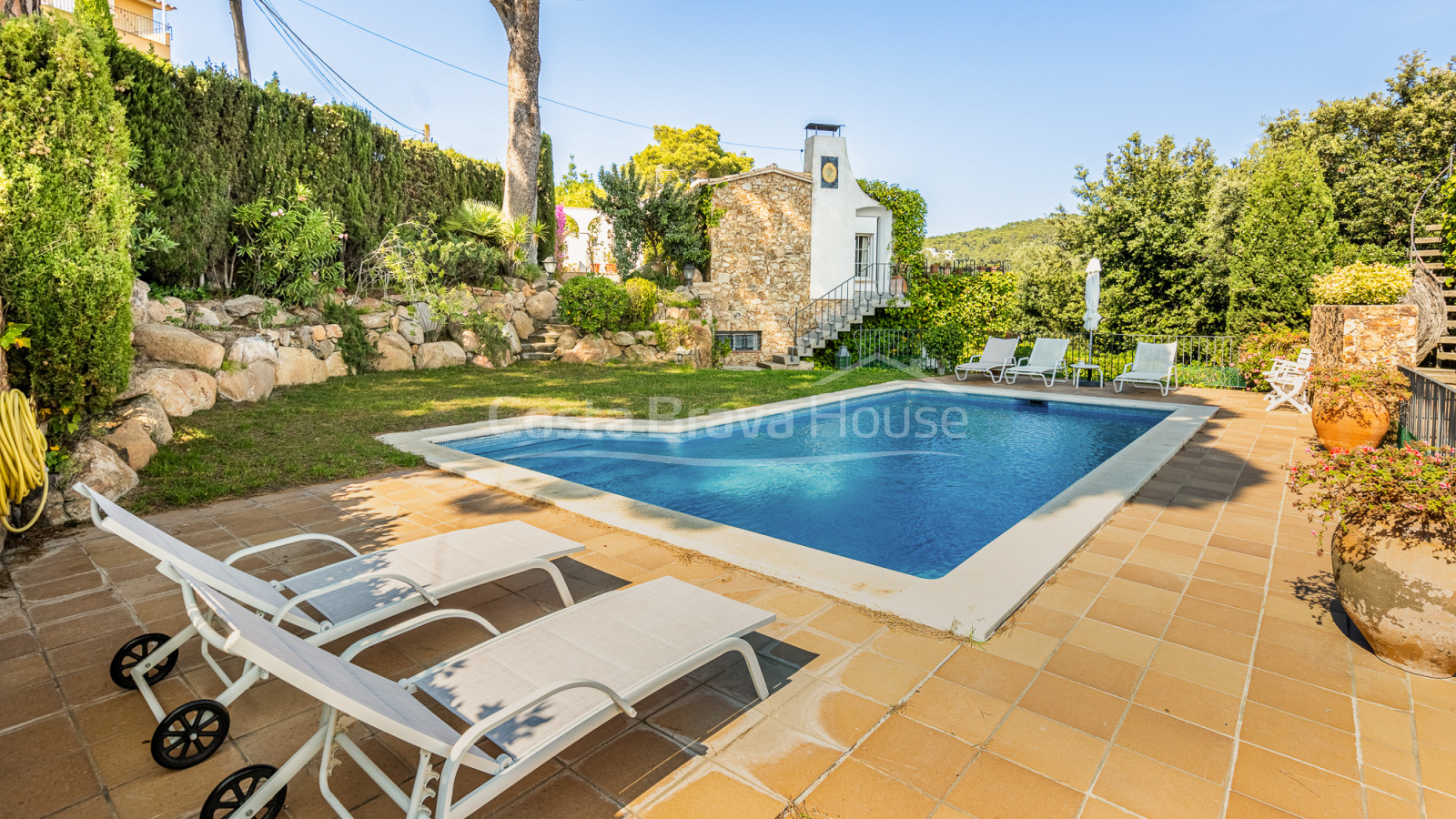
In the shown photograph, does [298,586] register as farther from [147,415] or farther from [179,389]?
[179,389]

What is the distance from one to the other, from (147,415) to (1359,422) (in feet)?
37.1

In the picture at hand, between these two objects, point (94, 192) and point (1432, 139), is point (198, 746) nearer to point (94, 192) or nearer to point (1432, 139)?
point (94, 192)

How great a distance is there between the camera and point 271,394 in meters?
9.30

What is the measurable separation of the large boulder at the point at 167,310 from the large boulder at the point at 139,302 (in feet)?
0.73

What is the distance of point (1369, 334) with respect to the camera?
7.50 meters

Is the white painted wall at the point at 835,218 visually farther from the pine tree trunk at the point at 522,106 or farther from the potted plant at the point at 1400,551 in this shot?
the potted plant at the point at 1400,551

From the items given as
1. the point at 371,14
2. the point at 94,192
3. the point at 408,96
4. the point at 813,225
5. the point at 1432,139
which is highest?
the point at 371,14

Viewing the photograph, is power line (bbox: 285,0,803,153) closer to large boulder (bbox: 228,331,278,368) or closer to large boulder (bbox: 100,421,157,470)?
large boulder (bbox: 228,331,278,368)

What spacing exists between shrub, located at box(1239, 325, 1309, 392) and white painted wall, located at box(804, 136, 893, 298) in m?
10.1

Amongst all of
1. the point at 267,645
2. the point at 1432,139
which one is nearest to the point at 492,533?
the point at 267,645

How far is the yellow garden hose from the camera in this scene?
12.5ft

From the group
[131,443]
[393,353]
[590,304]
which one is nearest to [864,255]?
[590,304]

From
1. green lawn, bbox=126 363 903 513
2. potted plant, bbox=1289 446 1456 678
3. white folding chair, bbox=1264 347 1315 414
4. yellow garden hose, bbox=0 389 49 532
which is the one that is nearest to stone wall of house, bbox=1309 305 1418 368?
white folding chair, bbox=1264 347 1315 414

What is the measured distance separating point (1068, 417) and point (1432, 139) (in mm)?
21039
